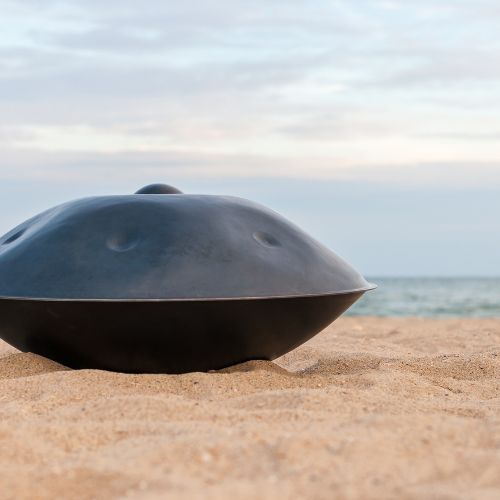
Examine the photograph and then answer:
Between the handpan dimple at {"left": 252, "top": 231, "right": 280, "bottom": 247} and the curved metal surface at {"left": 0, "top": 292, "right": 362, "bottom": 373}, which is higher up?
the handpan dimple at {"left": 252, "top": 231, "right": 280, "bottom": 247}

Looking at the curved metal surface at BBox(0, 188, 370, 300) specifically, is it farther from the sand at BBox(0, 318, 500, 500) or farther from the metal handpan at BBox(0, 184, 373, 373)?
the sand at BBox(0, 318, 500, 500)

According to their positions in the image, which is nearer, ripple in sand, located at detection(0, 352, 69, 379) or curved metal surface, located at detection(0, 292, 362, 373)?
curved metal surface, located at detection(0, 292, 362, 373)

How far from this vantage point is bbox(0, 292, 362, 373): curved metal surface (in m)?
3.36

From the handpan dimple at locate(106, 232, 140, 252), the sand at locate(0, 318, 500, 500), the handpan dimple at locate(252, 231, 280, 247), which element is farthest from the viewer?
the handpan dimple at locate(252, 231, 280, 247)

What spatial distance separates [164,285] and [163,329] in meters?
0.21

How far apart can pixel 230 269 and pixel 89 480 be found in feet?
4.54

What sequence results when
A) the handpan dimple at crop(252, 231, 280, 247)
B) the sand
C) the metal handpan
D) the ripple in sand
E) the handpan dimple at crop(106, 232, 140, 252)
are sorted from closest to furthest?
the sand
the metal handpan
the handpan dimple at crop(106, 232, 140, 252)
the handpan dimple at crop(252, 231, 280, 247)
the ripple in sand

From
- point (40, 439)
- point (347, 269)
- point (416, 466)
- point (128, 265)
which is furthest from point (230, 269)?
point (416, 466)

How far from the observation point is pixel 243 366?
3.83 m

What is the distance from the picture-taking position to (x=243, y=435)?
8.32ft

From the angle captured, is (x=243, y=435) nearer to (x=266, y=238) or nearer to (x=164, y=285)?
(x=164, y=285)

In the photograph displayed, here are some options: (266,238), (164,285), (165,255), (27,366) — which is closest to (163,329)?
(164,285)

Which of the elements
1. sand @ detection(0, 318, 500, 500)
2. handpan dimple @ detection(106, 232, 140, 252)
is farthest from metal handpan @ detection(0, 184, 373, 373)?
sand @ detection(0, 318, 500, 500)

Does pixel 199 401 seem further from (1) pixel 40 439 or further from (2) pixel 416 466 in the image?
(2) pixel 416 466
